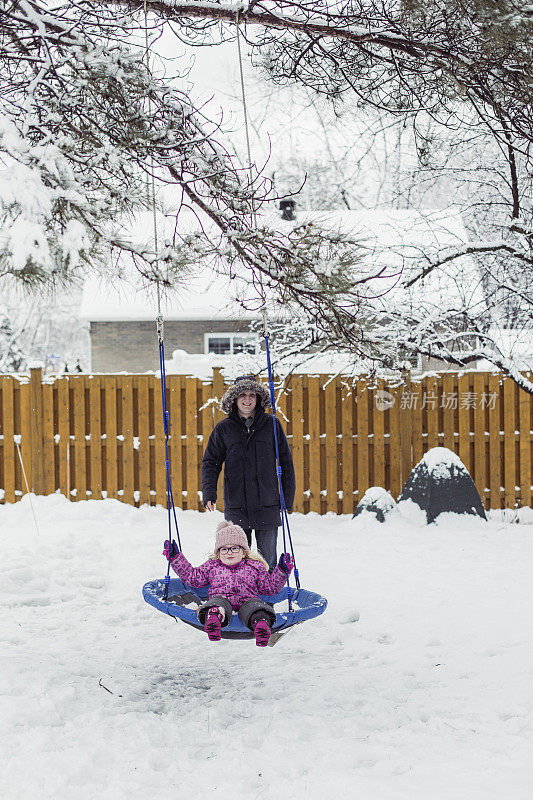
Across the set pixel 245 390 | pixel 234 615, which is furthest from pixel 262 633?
pixel 245 390

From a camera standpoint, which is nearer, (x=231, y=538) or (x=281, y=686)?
(x=281, y=686)

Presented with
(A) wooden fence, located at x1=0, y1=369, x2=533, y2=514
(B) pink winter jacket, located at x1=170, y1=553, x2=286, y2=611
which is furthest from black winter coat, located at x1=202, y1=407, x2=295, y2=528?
(A) wooden fence, located at x1=0, y1=369, x2=533, y2=514

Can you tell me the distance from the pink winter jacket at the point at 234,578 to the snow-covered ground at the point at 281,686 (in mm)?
437

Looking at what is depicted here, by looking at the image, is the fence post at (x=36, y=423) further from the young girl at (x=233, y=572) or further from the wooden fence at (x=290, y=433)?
the young girl at (x=233, y=572)

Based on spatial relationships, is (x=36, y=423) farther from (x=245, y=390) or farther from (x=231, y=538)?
(x=231, y=538)

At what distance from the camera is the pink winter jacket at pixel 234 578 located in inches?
147

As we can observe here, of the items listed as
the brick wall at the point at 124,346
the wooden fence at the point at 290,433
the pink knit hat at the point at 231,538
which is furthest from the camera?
the brick wall at the point at 124,346

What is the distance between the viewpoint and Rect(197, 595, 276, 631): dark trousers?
11.0 feet

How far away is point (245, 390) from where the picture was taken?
4.57 meters

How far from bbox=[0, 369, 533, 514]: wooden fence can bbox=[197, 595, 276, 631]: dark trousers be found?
4.53 metres

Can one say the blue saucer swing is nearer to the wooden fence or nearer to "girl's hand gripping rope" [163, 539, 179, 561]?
"girl's hand gripping rope" [163, 539, 179, 561]

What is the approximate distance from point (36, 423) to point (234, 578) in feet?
16.1

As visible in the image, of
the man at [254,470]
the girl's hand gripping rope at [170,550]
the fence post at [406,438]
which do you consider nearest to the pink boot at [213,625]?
the girl's hand gripping rope at [170,550]

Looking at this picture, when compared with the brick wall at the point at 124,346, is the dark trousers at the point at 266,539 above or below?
below
